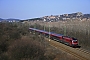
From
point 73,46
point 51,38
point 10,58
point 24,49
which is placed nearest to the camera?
point 10,58

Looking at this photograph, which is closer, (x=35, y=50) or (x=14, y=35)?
(x=35, y=50)

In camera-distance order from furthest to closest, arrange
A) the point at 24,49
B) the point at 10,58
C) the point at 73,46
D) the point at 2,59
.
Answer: the point at 73,46, the point at 24,49, the point at 10,58, the point at 2,59

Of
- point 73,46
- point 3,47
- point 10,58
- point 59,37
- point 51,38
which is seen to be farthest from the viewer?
point 51,38

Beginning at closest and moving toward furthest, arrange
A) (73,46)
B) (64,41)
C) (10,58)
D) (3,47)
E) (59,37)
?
(10,58) → (3,47) → (73,46) → (64,41) → (59,37)

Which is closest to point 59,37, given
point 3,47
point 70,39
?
point 70,39

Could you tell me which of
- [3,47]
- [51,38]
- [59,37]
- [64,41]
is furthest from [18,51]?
[51,38]

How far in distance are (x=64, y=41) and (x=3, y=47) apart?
17.5m

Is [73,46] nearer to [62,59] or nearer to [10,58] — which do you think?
[62,59]

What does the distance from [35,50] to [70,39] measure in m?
16.8

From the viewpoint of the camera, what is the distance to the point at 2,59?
20.3 metres

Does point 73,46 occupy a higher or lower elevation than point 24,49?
lower

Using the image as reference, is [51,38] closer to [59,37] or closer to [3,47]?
[59,37]

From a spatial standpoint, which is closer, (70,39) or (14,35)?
(70,39)

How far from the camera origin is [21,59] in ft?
68.8
